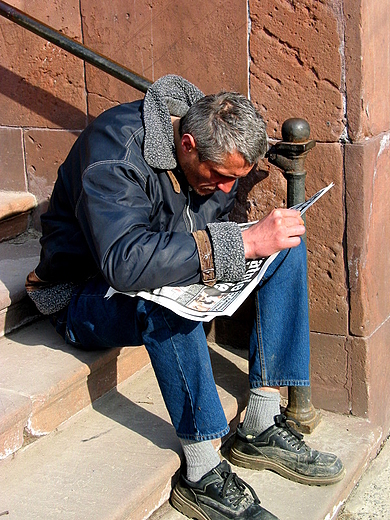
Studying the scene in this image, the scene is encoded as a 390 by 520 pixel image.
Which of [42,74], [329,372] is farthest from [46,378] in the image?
[42,74]

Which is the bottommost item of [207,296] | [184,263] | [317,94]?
[207,296]

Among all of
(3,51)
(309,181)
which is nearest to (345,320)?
(309,181)

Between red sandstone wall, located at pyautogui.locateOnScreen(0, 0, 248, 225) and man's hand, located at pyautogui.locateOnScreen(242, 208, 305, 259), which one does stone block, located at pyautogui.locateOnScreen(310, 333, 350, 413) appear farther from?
red sandstone wall, located at pyautogui.locateOnScreen(0, 0, 248, 225)

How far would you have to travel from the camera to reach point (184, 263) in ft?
7.48

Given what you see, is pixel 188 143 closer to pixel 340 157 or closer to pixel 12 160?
pixel 340 157

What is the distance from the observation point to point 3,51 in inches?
140

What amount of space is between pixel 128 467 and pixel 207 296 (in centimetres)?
68

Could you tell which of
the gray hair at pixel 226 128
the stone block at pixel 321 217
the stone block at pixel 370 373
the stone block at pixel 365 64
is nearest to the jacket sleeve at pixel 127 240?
the gray hair at pixel 226 128

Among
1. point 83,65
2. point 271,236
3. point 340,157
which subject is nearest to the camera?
point 271,236

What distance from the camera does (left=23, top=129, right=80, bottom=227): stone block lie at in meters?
3.54

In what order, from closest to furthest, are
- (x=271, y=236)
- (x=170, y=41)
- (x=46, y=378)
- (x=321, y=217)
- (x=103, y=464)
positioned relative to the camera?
(x=271, y=236) → (x=103, y=464) → (x=46, y=378) → (x=321, y=217) → (x=170, y=41)

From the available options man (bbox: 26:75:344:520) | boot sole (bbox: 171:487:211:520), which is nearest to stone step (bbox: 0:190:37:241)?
man (bbox: 26:75:344:520)

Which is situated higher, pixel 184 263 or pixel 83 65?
pixel 83 65

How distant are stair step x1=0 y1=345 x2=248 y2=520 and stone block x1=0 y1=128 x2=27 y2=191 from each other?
139 centimetres
